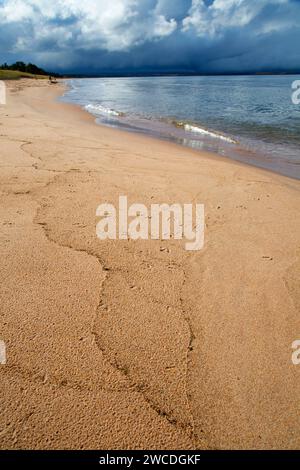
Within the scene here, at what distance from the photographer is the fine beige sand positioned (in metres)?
1.51

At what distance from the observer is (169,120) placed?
45.9 feet

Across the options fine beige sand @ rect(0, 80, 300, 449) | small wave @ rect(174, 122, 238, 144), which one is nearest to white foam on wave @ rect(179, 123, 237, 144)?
small wave @ rect(174, 122, 238, 144)

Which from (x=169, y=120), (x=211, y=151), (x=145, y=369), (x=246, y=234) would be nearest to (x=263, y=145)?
(x=211, y=151)

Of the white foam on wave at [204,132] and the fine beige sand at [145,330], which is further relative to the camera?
the white foam on wave at [204,132]

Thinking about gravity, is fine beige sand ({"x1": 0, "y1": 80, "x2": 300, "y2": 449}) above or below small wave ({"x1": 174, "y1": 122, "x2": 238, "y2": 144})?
below

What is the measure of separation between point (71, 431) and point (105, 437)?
0.18 meters

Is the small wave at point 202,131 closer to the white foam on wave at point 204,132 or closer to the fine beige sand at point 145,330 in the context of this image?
the white foam on wave at point 204,132

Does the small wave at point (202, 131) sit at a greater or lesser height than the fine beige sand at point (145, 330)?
greater

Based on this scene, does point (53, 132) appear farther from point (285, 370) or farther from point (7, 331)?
point (285, 370)

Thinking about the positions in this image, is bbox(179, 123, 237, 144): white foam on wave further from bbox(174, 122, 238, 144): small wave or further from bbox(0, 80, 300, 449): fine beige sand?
bbox(0, 80, 300, 449): fine beige sand

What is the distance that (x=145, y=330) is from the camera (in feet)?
6.63

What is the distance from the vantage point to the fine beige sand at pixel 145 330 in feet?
4.95

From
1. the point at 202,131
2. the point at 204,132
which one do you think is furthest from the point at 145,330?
the point at 202,131

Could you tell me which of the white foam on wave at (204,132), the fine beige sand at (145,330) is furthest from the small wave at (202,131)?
the fine beige sand at (145,330)
